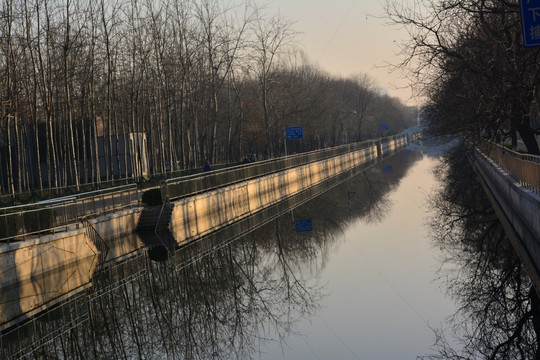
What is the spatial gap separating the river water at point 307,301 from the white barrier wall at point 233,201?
2.45 metres

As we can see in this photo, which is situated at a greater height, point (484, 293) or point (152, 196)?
point (152, 196)

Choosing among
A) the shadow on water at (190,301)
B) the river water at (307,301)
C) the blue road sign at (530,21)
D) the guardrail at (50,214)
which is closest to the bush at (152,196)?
the shadow on water at (190,301)

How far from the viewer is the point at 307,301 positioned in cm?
1811

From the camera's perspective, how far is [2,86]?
38.4m

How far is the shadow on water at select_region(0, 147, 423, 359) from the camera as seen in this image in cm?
1415

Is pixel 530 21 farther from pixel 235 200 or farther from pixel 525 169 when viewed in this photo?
pixel 235 200

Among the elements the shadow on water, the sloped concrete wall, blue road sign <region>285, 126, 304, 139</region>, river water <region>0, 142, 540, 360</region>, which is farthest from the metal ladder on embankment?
blue road sign <region>285, 126, 304, 139</region>

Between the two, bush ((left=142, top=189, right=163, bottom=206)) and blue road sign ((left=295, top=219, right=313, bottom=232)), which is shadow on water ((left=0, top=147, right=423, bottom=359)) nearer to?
blue road sign ((left=295, top=219, right=313, bottom=232))

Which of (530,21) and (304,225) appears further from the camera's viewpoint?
(304,225)

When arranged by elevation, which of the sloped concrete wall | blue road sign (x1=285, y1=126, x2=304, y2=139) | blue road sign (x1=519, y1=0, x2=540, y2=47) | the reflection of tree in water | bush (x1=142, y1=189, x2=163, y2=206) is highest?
blue road sign (x1=519, y1=0, x2=540, y2=47)

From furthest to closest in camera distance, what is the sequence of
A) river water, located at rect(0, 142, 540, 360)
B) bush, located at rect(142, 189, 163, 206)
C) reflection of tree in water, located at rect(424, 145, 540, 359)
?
bush, located at rect(142, 189, 163, 206), river water, located at rect(0, 142, 540, 360), reflection of tree in water, located at rect(424, 145, 540, 359)

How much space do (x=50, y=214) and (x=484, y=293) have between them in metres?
12.5

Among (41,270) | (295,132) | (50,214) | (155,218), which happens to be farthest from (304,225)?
(295,132)

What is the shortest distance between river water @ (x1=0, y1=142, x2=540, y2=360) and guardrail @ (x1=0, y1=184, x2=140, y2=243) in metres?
1.88
